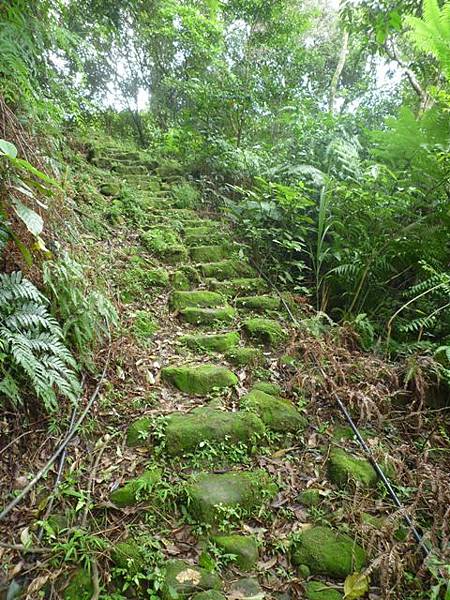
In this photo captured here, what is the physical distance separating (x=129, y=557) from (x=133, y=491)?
302mm

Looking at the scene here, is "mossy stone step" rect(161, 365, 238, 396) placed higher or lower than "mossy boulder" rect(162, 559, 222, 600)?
higher

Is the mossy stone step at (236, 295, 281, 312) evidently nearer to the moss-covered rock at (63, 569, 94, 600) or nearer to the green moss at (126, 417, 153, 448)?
the green moss at (126, 417, 153, 448)

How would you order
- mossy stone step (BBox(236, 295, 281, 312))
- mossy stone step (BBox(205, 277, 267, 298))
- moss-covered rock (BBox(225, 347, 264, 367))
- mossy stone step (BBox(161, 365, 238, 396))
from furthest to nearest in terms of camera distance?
mossy stone step (BBox(205, 277, 267, 298))
mossy stone step (BBox(236, 295, 281, 312))
moss-covered rock (BBox(225, 347, 264, 367))
mossy stone step (BBox(161, 365, 238, 396))

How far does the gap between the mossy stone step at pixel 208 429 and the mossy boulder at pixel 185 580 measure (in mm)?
570

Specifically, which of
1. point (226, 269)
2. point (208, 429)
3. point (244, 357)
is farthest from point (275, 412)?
point (226, 269)

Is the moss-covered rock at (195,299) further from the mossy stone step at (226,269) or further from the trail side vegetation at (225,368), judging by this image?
the mossy stone step at (226,269)

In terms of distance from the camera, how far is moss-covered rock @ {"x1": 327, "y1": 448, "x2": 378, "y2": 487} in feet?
6.51

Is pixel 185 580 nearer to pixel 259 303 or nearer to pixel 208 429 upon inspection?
pixel 208 429

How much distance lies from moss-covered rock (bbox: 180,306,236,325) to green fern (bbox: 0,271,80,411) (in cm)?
141

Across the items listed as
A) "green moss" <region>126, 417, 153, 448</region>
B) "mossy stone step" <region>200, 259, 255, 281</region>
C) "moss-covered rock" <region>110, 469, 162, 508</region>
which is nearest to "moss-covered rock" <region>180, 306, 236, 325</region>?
"mossy stone step" <region>200, 259, 255, 281</region>

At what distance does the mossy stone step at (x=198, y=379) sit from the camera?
253 cm

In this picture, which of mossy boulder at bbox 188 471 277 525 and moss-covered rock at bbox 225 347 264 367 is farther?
moss-covered rock at bbox 225 347 264 367

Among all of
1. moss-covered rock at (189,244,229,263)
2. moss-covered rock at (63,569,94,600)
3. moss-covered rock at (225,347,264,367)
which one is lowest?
moss-covered rock at (63,569,94,600)

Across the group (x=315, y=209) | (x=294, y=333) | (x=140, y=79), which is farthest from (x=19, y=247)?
(x=140, y=79)
